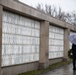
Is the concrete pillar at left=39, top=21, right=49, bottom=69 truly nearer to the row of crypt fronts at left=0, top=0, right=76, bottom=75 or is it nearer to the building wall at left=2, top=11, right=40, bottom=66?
the row of crypt fronts at left=0, top=0, right=76, bottom=75

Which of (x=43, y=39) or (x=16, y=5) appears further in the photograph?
(x=43, y=39)

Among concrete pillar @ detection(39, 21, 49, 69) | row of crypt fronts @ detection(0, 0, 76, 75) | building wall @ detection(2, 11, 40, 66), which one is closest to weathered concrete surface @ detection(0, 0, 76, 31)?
row of crypt fronts @ detection(0, 0, 76, 75)

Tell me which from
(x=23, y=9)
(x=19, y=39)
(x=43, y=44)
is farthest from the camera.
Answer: (x=43, y=44)

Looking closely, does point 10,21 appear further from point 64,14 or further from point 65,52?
point 64,14

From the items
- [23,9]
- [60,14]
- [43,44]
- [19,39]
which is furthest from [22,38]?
[60,14]

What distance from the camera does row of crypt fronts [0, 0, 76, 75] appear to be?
467 inches

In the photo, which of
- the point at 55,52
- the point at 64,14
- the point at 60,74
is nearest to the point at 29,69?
the point at 60,74

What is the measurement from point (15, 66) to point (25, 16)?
2.61m

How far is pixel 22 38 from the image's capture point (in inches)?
546

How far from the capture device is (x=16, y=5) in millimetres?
12336

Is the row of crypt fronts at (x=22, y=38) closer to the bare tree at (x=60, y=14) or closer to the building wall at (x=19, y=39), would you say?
the building wall at (x=19, y=39)

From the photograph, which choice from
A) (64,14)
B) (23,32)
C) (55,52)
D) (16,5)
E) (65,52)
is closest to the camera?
(16,5)

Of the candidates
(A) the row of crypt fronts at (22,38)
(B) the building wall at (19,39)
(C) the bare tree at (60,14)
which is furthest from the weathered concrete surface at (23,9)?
(C) the bare tree at (60,14)

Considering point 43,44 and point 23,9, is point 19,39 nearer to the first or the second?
point 23,9
